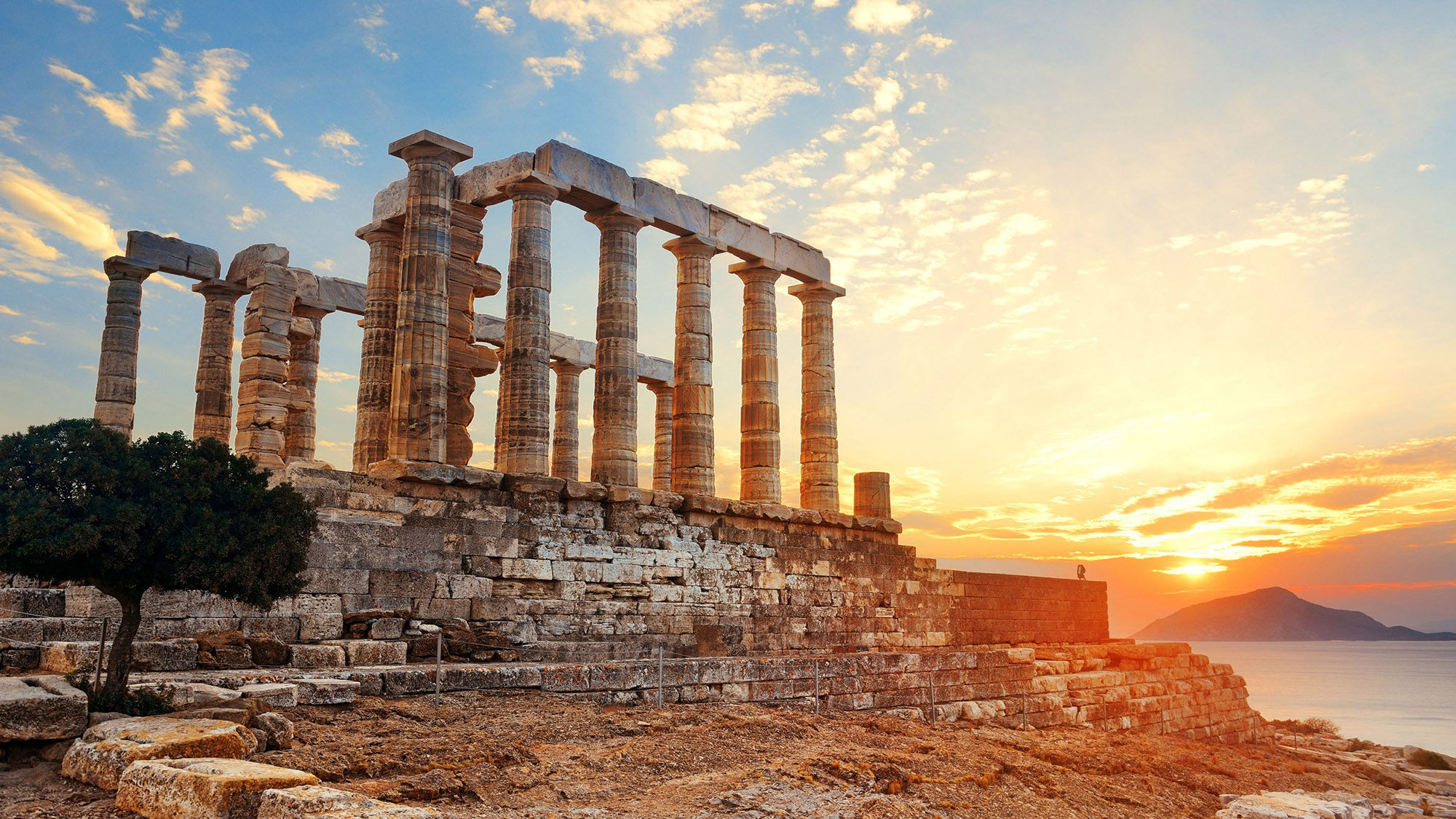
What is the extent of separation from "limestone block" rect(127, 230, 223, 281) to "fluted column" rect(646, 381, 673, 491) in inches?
561

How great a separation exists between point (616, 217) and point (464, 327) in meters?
4.03

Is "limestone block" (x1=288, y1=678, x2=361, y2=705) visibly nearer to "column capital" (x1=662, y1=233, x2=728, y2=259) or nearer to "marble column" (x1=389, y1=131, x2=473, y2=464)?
"marble column" (x1=389, y1=131, x2=473, y2=464)

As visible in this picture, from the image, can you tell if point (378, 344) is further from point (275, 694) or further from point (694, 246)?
point (275, 694)

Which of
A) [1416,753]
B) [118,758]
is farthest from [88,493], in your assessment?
[1416,753]

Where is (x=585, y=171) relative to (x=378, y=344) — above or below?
above

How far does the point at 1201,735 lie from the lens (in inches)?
1000

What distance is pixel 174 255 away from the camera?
23688 millimetres

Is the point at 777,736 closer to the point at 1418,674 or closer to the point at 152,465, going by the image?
the point at 152,465

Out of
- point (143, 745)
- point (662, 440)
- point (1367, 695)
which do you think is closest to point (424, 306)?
point (143, 745)

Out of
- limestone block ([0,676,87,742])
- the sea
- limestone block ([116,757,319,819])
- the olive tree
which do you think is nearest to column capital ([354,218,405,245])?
the olive tree

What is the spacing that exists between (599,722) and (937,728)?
21.8 feet

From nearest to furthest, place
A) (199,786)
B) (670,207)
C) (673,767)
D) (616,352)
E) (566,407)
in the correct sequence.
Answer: (199,786) → (673,767) → (616,352) → (670,207) → (566,407)

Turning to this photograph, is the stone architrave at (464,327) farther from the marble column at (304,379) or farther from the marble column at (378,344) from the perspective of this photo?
the marble column at (304,379)

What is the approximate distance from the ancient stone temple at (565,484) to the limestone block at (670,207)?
0.05 metres
